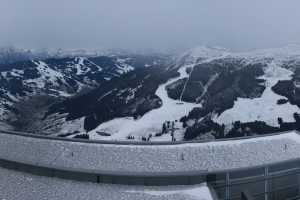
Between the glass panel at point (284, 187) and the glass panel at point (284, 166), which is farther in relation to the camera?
the glass panel at point (284, 187)

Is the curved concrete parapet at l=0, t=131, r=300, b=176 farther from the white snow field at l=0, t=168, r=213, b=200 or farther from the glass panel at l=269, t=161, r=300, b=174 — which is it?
the white snow field at l=0, t=168, r=213, b=200

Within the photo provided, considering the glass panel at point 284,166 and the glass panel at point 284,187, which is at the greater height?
the glass panel at point 284,166

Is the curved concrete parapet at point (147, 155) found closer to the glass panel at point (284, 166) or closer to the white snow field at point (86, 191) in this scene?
the glass panel at point (284, 166)

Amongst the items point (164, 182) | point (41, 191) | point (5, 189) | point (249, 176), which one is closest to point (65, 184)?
point (41, 191)

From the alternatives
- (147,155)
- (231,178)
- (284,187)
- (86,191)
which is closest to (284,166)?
(284,187)

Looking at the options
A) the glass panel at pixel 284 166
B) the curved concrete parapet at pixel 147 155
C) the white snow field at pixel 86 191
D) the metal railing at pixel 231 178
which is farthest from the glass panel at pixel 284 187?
the white snow field at pixel 86 191

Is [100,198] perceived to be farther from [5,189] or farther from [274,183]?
[274,183]

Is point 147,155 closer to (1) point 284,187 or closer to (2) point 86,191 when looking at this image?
(2) point 86,191
